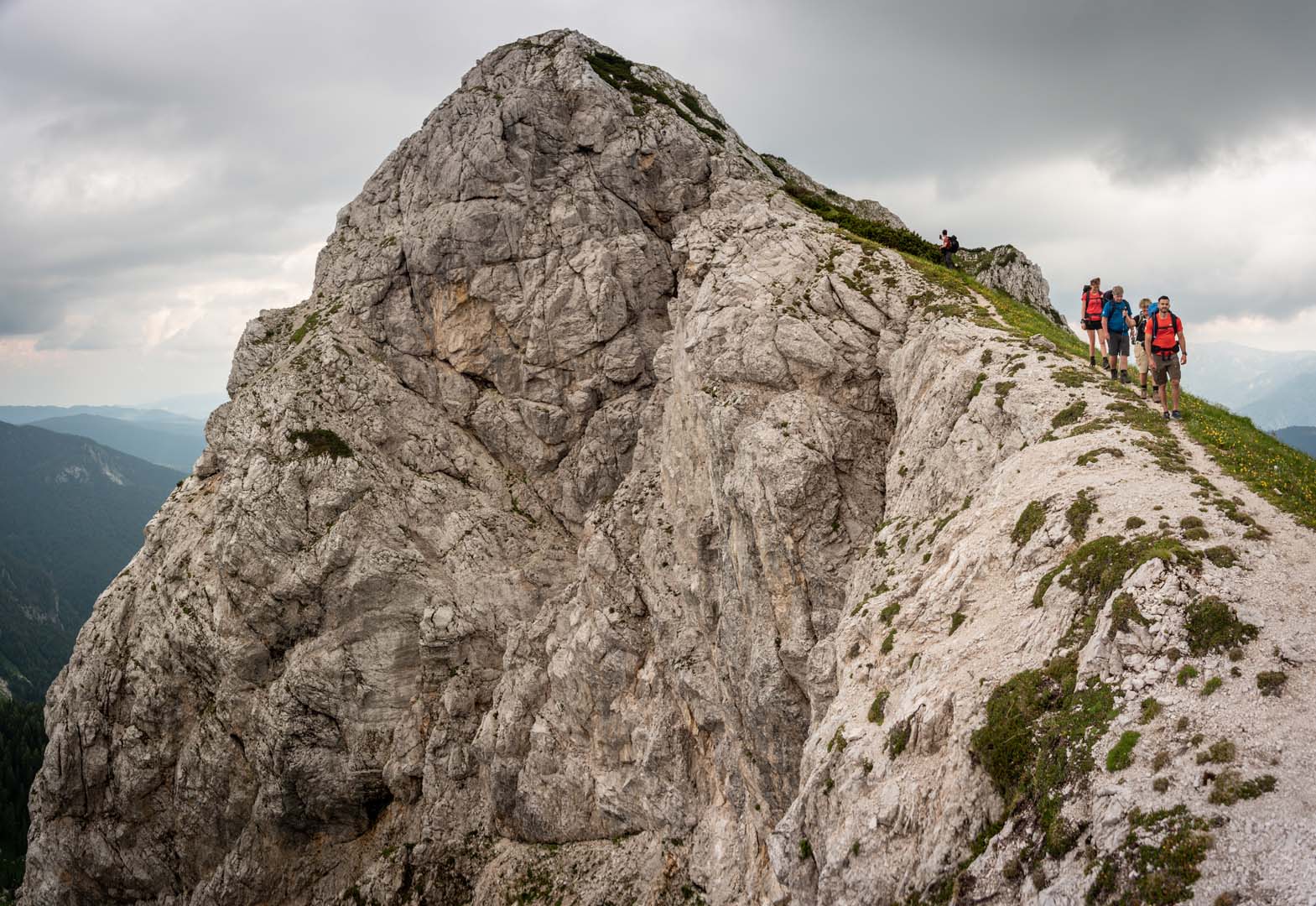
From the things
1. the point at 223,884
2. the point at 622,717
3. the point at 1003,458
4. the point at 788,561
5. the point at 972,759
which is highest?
the point at 1003,458

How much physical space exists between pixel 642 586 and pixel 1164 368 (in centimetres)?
3194

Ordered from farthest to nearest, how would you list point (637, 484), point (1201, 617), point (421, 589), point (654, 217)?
1. point (654, 217)
2. point (421, 589)
3. point (637, 484)
4. point (1201, 617)

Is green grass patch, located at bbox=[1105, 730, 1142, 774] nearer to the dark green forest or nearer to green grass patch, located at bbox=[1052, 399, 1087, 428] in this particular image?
green grass patch, located at bbox=[1052, 399, 1087, 428]

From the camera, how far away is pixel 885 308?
Answer: 137ft

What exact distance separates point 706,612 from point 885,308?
20163 millimetres

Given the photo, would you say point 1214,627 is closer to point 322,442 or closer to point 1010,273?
point 1010,273

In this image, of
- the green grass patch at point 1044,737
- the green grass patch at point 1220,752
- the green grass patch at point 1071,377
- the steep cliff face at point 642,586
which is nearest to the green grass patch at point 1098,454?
the steep cliff face at point 642,586

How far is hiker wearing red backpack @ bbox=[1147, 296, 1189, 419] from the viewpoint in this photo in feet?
79.6

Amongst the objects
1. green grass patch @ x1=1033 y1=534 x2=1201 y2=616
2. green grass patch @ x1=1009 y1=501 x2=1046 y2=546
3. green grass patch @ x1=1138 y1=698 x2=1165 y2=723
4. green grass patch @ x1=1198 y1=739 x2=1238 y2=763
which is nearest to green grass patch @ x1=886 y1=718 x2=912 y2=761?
green grass patch @ x1=1033 y1=534 x2=1201 y2=616

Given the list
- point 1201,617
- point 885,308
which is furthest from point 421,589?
point 1201,617

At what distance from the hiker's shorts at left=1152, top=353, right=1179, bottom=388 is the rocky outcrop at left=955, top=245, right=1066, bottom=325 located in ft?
99.4

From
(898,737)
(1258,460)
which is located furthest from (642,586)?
(1258,460)

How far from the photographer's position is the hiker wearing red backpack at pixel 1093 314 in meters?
30.0

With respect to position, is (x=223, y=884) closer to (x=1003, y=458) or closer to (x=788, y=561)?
(x=788, y=561)
